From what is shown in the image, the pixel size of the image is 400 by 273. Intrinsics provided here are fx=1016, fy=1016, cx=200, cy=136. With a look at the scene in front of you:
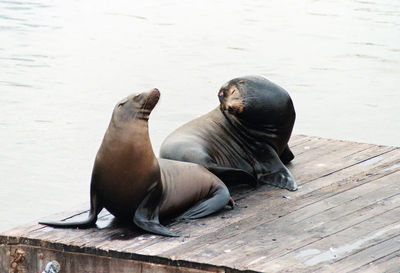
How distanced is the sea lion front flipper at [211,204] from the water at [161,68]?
1.94m

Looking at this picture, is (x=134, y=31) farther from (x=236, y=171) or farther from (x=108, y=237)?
(x=108, y=237)

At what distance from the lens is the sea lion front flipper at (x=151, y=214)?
182 inches

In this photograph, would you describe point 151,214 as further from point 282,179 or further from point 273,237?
point 282,179

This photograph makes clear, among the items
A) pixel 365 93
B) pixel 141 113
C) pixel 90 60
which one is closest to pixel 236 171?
pixel 141 113

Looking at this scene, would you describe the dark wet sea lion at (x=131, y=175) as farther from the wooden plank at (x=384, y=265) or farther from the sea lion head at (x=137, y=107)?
the wooden plank at (x=384, y=265)

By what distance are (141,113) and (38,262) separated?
32.6 inches

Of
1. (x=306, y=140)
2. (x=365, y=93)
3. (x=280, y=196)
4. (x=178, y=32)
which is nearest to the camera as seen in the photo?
(x=280, y=196)

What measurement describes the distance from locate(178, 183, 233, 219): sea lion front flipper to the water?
1940 mm

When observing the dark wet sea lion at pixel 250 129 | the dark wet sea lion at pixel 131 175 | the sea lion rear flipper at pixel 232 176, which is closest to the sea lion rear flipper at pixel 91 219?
the dark wet sea lion at pixel 131 175

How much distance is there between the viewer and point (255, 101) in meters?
5.78

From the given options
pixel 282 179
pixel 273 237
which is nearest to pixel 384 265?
pixel 273 237

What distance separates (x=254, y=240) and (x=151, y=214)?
51 centimetres

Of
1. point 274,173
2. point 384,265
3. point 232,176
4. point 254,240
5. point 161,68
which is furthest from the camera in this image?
point 161,68

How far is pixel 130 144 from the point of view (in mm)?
4668
